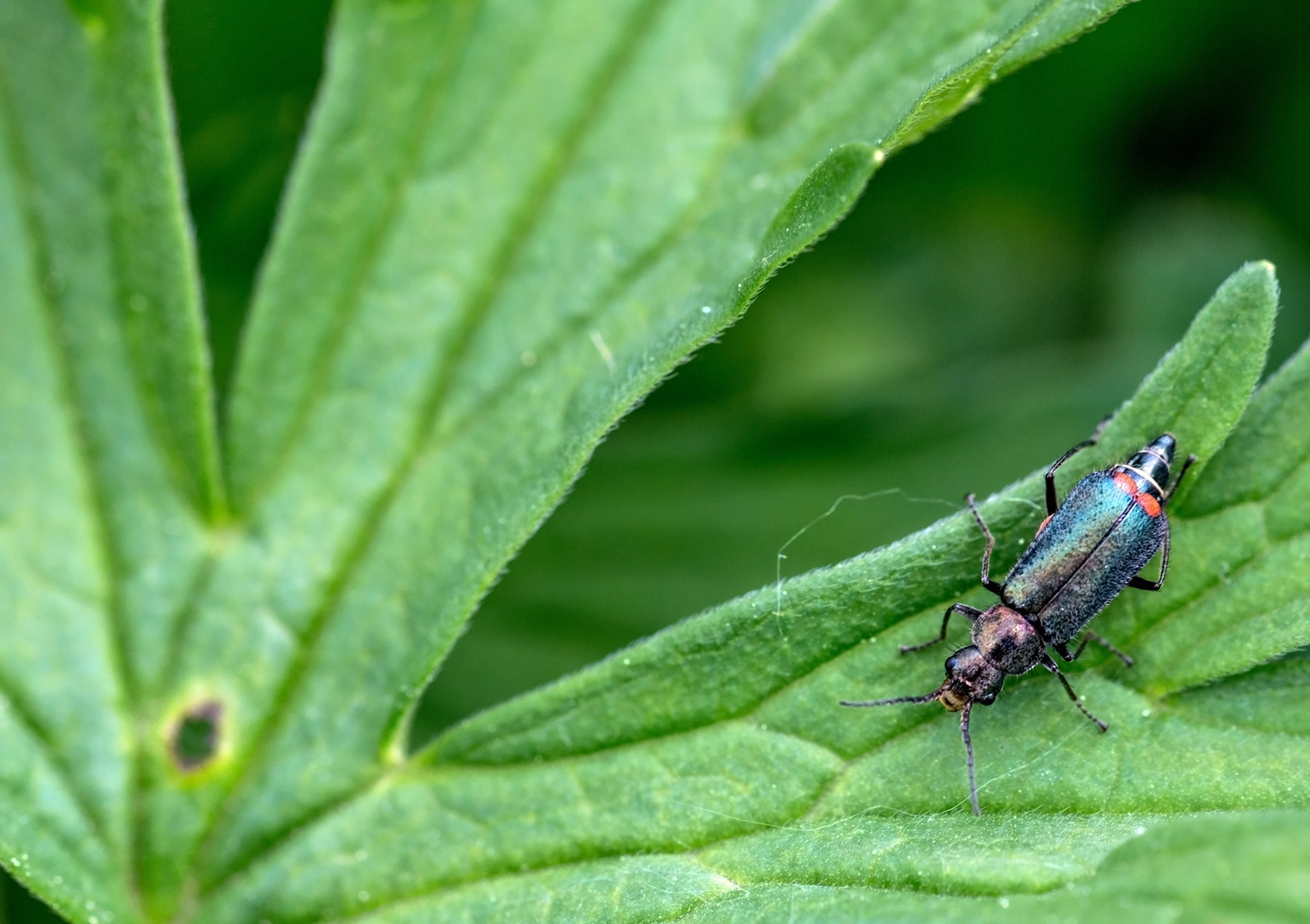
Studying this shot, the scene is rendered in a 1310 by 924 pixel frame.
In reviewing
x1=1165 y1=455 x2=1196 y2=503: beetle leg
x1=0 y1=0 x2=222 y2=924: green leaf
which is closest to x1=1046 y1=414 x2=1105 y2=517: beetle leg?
x1=1165 y1=455 x2=1196 y2=503: beetle leg

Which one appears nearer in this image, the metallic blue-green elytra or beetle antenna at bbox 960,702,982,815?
beetle antenna at bbox 960,702,982,815

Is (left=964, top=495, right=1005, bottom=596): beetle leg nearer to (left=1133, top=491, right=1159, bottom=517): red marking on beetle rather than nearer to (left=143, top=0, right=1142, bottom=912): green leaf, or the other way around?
(left=1133, top=491, right=1159, bottom=517): red marking on beetle

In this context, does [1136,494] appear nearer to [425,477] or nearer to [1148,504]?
[1148,504]

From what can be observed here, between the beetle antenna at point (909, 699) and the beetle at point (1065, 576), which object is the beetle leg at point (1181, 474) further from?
the beetle antenna at point (909, 699)

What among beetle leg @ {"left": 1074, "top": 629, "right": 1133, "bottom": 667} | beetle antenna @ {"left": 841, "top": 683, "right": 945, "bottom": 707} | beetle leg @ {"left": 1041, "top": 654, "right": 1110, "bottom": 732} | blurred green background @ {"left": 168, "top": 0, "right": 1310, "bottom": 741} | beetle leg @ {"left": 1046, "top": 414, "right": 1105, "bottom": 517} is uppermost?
blurred green background @ {"left": 168, "top": 0, "right": 1310, "bottom": 741}

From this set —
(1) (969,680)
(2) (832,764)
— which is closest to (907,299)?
(1) (969,680)

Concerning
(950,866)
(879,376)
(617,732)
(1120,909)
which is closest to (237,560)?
(617,732)

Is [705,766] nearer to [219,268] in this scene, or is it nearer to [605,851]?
[605,851]
